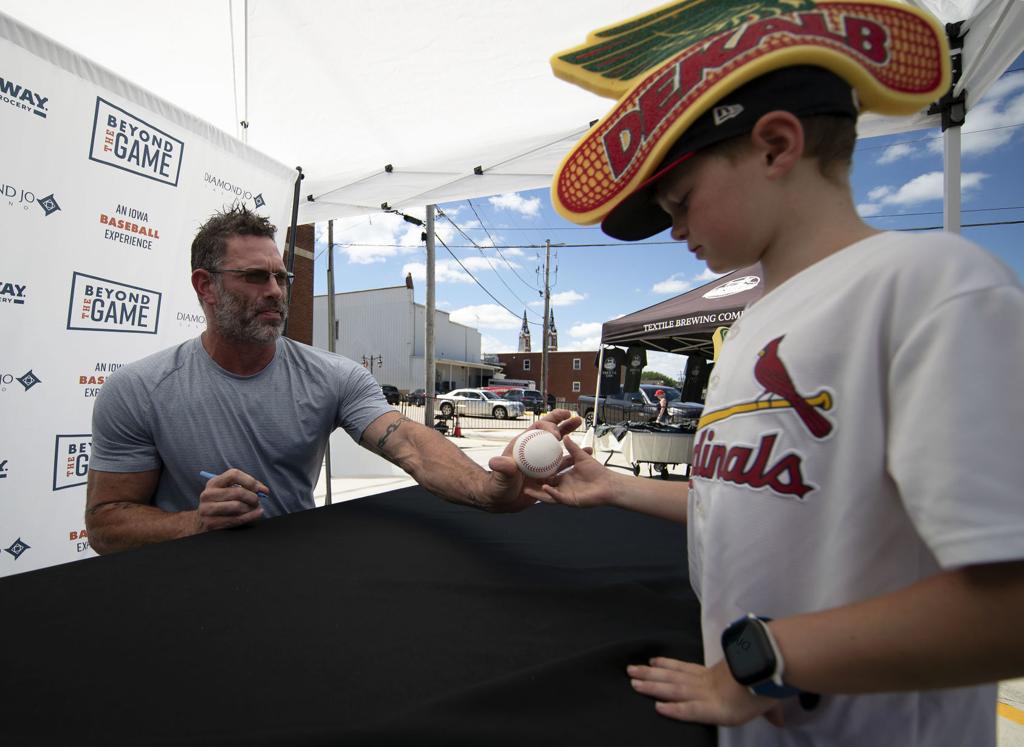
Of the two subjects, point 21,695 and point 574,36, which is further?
point 574,36

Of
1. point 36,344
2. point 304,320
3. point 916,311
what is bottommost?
point 916,311

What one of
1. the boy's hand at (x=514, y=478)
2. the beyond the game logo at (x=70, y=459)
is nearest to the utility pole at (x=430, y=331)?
the beyond the game logo at (x=70, y=459)

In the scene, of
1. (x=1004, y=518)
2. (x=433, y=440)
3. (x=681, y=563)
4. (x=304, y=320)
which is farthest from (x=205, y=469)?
(x=304, y=320)

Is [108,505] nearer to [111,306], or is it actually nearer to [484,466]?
[111,306]

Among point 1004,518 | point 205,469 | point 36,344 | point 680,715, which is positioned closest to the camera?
point 1004,518

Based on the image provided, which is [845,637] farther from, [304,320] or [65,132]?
[304,320]

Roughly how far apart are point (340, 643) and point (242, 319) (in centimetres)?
151

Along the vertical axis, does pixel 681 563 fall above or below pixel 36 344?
below

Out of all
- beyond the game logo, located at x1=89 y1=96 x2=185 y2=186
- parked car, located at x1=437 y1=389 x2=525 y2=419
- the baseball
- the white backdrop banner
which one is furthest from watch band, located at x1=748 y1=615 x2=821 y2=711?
parked car, located at x1=437 y1=389 x2=525 y2=419

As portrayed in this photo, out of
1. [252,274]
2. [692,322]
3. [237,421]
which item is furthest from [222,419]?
[692,322]

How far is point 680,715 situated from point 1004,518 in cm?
43

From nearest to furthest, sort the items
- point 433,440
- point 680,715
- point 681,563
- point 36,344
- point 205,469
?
point 680,715, point 681,563, point 205,469, point 433,440, point 36,344

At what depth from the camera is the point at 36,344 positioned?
7.39 feet

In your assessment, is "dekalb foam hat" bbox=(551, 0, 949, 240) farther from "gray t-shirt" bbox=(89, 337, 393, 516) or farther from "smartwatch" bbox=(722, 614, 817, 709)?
"gray t-shirt" bbox=(89, 337, 393, 516)
